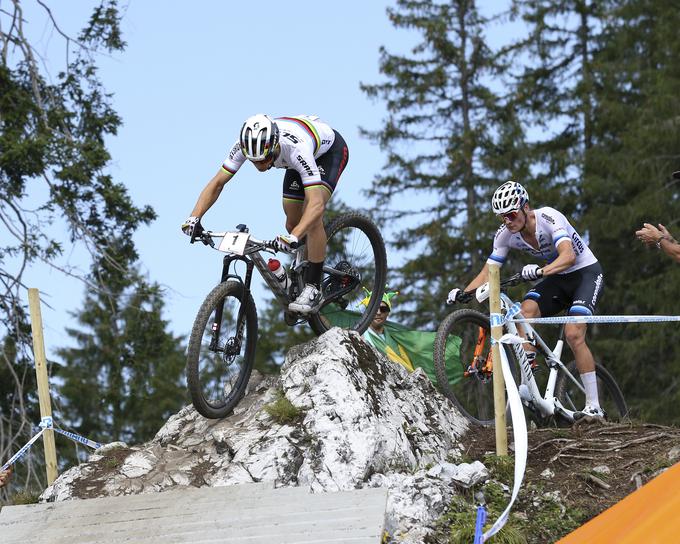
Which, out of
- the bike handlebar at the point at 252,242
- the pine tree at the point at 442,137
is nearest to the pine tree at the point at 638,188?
the pine tree at the point at 442,137

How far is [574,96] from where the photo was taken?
93.1 ft

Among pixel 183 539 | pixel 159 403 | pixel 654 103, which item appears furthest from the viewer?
pixel 159 403

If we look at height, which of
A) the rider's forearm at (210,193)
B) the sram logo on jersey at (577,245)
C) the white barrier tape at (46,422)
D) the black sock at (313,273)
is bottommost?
the white barrier tape at (46,422)

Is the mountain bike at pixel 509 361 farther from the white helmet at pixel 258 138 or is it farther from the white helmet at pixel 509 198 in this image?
the white helmet at pixel 258 138

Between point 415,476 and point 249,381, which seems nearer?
point 415,476

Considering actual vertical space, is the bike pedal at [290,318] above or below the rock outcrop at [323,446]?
above

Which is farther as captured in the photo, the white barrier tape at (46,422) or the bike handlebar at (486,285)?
the bike handlebar at (486,285)

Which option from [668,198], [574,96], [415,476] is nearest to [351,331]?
[415,476]

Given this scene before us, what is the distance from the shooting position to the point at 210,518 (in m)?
6.75

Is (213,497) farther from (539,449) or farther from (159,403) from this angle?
(159,403)

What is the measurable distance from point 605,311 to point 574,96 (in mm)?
6230

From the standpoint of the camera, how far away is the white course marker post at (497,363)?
766cm

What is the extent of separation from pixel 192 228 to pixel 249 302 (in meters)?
0.74

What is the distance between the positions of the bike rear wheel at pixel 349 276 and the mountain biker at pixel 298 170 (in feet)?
1.19
